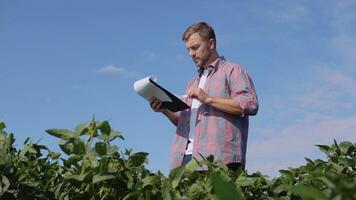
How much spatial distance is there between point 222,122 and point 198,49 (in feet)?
2.14

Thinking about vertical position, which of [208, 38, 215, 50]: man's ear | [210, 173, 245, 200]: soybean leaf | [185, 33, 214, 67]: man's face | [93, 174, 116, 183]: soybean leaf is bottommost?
[210, 173, 245, 200]: soybean leaf

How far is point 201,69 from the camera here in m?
4.66

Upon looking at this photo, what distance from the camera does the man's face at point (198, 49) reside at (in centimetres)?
450

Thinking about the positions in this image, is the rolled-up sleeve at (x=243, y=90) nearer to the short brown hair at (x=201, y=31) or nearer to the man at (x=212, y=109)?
the man at (x=212, y=109)

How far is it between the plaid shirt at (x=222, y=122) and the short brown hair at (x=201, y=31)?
0.24 metres

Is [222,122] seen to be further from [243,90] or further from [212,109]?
[243,90]

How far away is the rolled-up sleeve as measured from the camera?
4129 millimetres

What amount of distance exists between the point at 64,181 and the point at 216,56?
7.78 feet

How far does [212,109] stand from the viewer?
14.0 feet

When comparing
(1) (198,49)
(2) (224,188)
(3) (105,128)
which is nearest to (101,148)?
(3) (105,128)

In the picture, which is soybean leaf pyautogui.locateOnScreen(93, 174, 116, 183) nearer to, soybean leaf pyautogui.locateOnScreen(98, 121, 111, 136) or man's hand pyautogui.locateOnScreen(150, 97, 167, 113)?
soybean leaf pyautogui.locateOnScreen(98, 121, 111, 136)

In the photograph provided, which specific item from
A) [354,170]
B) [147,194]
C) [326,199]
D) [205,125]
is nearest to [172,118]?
[205,125]

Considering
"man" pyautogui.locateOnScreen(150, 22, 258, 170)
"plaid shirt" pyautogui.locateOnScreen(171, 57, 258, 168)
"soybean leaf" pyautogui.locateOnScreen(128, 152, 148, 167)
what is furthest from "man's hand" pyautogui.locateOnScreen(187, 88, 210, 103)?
"soybean leaf" pyautogui.locateOnScreen(128, 152, 148, 167)

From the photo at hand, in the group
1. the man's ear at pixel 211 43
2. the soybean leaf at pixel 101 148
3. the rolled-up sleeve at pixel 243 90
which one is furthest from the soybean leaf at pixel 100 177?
the man's ear at pixel 211 43
